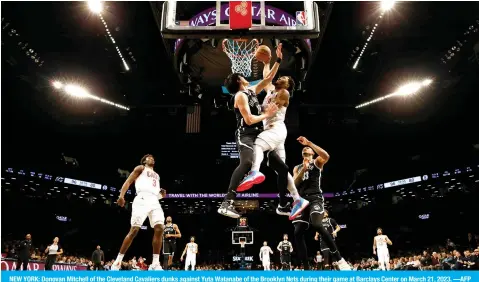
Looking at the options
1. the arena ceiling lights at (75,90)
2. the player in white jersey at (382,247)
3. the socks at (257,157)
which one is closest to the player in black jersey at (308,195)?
the socks at (257,157)

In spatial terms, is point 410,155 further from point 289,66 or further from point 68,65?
point 68,65

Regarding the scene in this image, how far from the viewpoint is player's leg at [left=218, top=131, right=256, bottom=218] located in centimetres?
468

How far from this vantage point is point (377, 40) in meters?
15.3

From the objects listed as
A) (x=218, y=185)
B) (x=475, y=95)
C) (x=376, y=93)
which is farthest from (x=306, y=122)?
(x=475, y=95)

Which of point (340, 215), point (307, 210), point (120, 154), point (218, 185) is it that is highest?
point (120, 154)

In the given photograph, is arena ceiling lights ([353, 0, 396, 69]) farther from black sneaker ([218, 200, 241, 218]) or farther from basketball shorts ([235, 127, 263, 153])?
black sneaker ([218, 200, 241, 218])

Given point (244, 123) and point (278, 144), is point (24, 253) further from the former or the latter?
point (278, 144)

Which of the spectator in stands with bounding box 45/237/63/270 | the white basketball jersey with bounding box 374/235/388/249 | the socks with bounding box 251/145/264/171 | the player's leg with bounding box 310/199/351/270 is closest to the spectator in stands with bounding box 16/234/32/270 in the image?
the spectator in stands with bounding box 45/237/63/270

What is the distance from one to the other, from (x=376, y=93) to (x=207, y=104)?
9445 mm

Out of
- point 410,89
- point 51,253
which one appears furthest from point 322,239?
point 410,89

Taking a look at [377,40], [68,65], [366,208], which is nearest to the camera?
[377,40]

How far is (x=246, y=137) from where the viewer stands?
16.5 feet

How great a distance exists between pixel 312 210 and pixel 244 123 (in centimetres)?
212

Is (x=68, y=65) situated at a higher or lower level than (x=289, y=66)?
higher
